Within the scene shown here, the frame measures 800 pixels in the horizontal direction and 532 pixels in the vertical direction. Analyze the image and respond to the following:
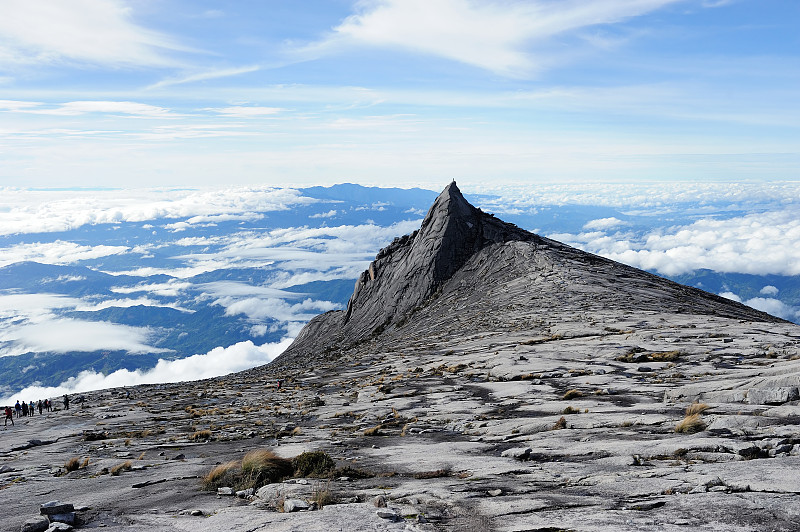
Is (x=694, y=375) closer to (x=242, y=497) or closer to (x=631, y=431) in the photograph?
(x=631, y=431)

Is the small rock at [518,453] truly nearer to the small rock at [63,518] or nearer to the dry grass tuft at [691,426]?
the dry grass tuft at [691,426]

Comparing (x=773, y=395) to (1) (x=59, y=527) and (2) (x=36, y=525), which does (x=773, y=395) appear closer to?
(1) (x=59, y=527)

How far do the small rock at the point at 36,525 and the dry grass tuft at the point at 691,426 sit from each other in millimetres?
15335

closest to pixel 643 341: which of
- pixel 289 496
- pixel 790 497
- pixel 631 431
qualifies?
pixel 631 431

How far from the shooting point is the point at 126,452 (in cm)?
1994

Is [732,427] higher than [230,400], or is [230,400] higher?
[732,427]

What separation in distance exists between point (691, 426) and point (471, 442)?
641 centimetres

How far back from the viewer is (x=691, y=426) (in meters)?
13.7

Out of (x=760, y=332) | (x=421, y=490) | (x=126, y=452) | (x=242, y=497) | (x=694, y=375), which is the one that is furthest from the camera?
(x=760, y=332)

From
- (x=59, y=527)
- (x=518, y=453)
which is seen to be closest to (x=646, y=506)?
(x=518, y=453)

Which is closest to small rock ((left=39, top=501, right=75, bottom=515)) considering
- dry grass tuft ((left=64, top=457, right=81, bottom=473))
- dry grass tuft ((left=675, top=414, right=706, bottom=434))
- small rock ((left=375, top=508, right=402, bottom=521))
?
small rock ((left=375, top=508, right=402, bottom=521))

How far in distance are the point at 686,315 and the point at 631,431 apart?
35.5 meters

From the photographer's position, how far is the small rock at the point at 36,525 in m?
9.82

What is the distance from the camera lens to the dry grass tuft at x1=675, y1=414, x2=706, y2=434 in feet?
45.0
